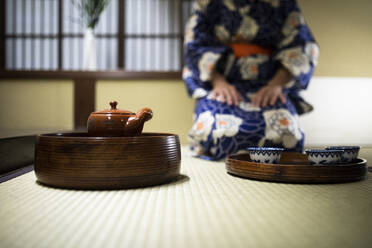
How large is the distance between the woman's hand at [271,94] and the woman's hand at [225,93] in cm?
10

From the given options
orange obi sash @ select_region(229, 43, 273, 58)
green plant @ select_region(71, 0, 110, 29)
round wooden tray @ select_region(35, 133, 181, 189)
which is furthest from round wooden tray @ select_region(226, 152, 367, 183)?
green plant @ select_region(71, 0, 110, 29)

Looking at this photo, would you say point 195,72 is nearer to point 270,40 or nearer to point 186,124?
point 270,40

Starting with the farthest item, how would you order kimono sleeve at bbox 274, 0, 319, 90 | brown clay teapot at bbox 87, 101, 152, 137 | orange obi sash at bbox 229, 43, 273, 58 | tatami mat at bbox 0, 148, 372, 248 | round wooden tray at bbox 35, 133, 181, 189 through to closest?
orange obi sash at bbox 229, 43, 273, 58, kimono sleeve at bbox 274, 0, 319, 90, brown clay teapot at bbox 87, 101, 152, 137, round wooden tray at bbox 35, 133, 181, 189, tatami mat at bbox 0, 148, 372, 248

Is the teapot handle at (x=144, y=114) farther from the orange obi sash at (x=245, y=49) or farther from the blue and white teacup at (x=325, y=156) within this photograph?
the orange obi sash at (x=245, y=49)

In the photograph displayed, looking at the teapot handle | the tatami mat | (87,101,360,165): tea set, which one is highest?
the teapot handle

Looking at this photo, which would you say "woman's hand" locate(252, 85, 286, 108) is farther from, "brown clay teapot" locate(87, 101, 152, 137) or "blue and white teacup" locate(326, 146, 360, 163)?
"brown clay teapot" locate(87, 101, 152, 137)

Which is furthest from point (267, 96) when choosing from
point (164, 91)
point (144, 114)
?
point (164, 91)

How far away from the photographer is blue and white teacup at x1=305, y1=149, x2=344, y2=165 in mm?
1016

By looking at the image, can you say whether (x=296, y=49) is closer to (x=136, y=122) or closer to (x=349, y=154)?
(x=349, y=154)

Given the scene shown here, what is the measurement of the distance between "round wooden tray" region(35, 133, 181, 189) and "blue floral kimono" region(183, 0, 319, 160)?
819 millimetres

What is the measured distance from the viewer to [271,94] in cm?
178

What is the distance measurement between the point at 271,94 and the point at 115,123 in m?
1.07

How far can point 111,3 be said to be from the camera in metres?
3.24

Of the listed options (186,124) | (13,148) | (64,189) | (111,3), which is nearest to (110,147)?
(64,189)
